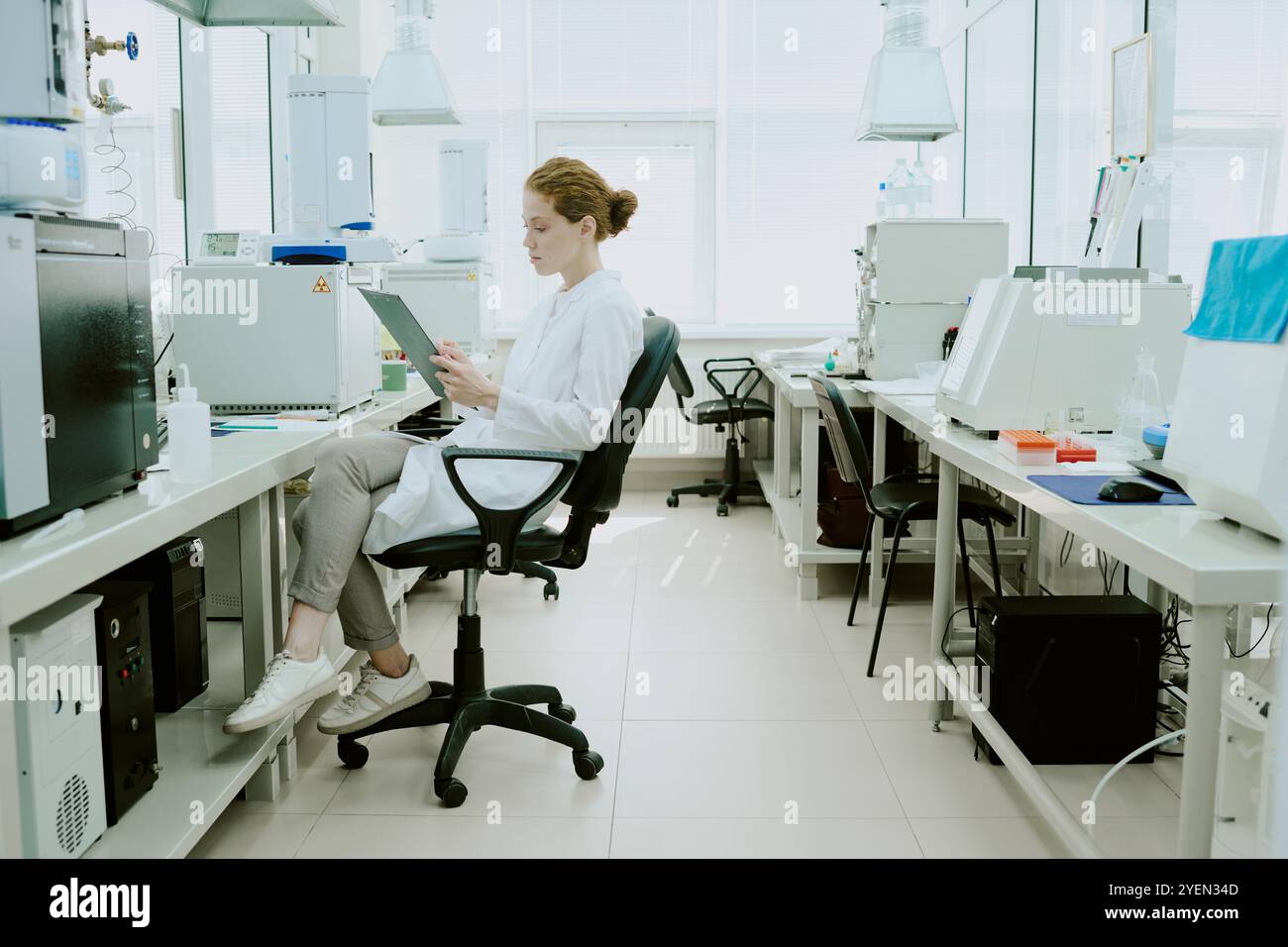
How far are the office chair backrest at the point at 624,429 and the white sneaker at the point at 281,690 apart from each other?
0.62 metres

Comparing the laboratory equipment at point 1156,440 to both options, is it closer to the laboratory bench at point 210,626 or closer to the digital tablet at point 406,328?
the digital tablet at point 406,328

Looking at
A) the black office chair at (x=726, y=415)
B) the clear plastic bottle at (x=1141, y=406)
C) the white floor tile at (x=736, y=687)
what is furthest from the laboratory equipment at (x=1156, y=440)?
the black office chair at (x=726, y=415)

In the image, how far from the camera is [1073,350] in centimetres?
245

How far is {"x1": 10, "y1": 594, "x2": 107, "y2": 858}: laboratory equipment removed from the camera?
56.7 inches

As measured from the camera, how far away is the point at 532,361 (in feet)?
8.14

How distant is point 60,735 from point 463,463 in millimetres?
972

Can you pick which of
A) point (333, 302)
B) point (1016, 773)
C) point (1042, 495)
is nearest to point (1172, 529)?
point (1042, 495)

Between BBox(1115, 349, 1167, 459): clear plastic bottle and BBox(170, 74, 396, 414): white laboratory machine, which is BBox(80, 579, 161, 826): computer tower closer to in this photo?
BBox(170, 74, 396, 414): white laboratory machine

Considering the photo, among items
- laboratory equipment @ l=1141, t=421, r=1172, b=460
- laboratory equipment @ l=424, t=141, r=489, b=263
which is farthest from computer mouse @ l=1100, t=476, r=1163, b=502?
laboratory equipment @ l=424, t=141, r=489, b=263

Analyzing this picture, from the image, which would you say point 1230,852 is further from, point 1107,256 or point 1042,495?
point 1107,256

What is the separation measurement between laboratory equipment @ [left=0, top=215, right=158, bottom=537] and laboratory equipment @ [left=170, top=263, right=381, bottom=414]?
30.4 inches

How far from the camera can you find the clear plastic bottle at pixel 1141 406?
7.79 ft

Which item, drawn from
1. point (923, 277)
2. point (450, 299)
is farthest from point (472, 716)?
point (450, 299)
